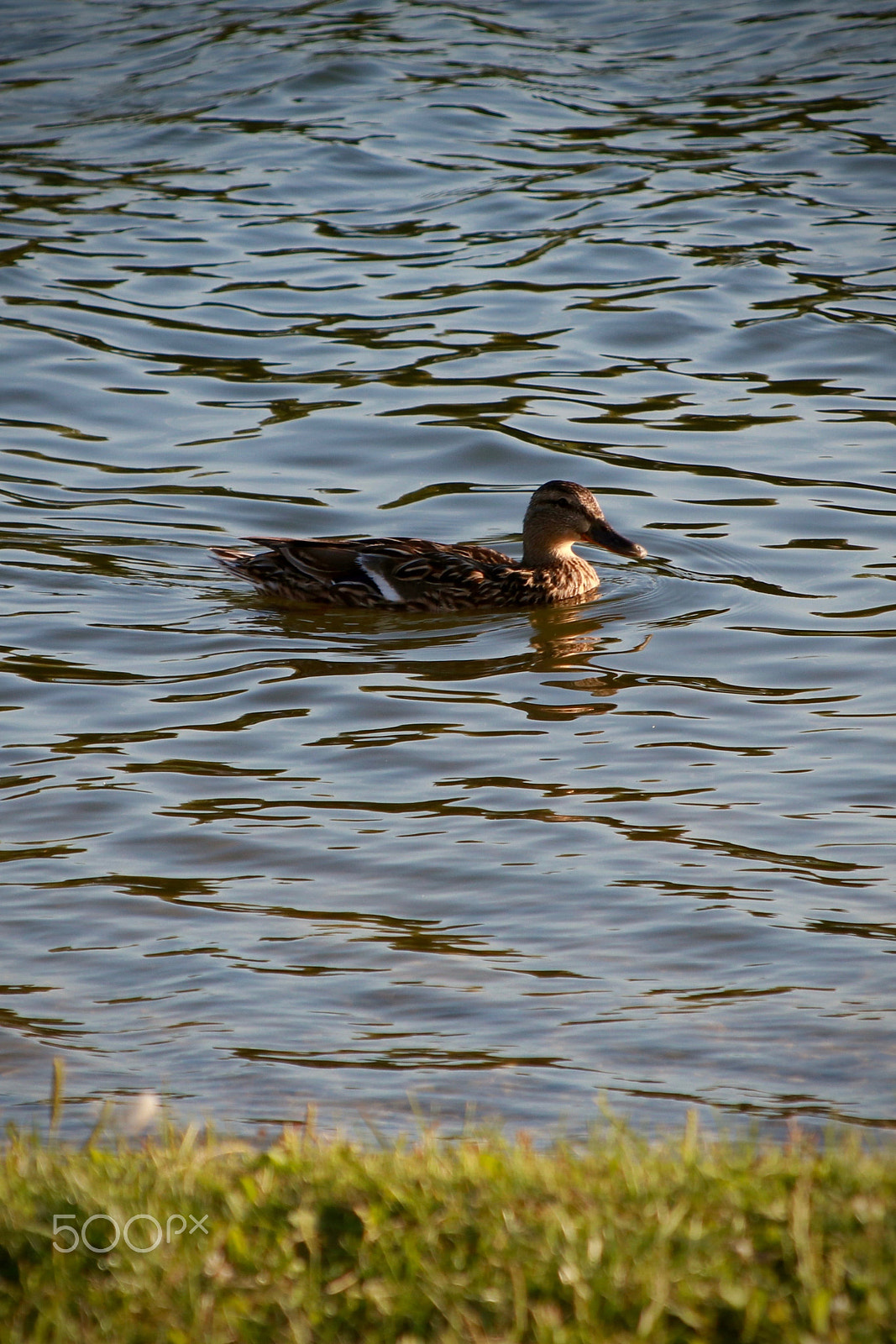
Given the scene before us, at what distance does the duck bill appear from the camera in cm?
1081

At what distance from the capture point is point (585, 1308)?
11.0 feet

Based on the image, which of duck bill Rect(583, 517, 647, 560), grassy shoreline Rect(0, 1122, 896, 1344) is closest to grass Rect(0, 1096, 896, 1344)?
grassy shoreline Rect(0, 1122, 896, 1344)

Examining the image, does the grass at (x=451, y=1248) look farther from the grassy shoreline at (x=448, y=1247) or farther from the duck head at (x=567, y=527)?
the duck head at (x=567, y=527)

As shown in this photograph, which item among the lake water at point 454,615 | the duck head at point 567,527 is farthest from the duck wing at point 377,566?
the duck head at point 567,527

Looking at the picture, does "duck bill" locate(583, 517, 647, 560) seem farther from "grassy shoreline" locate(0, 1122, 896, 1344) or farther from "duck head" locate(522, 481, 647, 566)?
"grassy shoreline" locate(0, 1122, 896, 1344)

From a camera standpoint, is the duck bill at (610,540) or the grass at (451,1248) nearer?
the grass at (451,1248)

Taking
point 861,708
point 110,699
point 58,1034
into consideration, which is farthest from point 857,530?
point 58,1034

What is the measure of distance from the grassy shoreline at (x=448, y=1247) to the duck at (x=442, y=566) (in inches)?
254

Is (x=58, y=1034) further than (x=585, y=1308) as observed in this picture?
Yes

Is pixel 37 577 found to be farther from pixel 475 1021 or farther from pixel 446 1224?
pixel 446 1224

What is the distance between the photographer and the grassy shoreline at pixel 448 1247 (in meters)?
3.37

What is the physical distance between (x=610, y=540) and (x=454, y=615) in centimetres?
111

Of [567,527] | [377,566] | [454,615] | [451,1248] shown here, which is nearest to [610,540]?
[567,527]

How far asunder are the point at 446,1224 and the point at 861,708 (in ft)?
17.1
